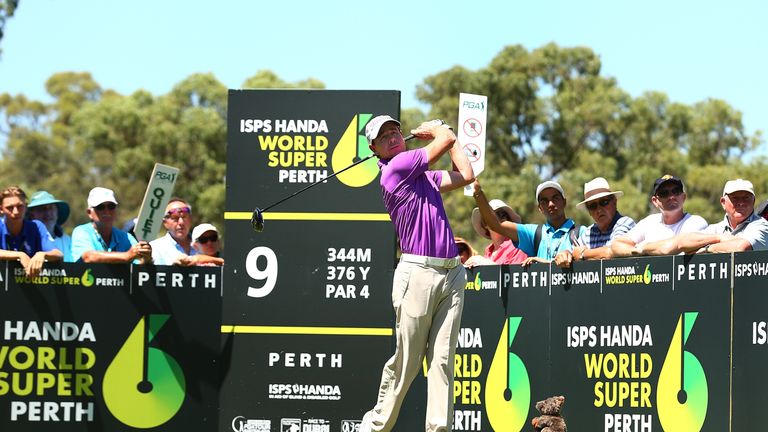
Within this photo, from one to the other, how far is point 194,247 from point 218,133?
37831 mm

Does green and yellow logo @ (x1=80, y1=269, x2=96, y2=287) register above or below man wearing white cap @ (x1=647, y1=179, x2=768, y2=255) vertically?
below

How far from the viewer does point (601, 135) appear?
167 feet

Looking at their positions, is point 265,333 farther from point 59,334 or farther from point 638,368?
point 638,368

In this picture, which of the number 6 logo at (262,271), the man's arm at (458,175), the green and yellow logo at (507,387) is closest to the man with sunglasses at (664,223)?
the green and yellow logo at (507,387)

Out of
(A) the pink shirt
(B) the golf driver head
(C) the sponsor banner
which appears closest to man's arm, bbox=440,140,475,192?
(B) the golf driver head

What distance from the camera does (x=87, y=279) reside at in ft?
38.8

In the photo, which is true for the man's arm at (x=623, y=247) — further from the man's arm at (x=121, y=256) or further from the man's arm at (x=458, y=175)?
the man's arm at (x=121, y=256)

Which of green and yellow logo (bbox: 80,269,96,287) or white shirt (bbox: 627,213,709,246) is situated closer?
white shirt (bbox: 627,213,709,246)

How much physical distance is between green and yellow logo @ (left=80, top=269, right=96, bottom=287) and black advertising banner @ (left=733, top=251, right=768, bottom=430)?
592 centimetres

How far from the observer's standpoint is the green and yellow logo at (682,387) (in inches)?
361

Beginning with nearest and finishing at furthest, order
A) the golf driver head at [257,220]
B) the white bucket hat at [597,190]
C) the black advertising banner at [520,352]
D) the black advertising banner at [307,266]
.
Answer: the golf driver head at [257,220], the white bucket hat at [597,190], the black advertising banner at [520,352], the black advertising banner at [307,266]

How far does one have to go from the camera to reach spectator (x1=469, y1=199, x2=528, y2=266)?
12.2 m

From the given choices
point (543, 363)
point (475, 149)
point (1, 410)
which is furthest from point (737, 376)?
point (1, 410)

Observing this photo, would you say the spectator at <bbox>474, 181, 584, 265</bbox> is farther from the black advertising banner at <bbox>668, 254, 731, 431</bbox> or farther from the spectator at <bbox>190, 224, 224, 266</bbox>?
the spectator at <bbox>190, 224, 224, 266</bbox>
